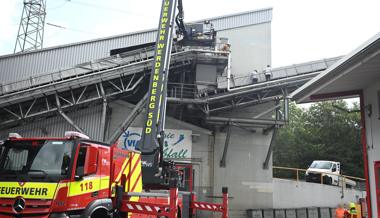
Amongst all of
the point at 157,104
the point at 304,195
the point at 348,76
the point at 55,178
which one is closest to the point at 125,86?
the point at 157,104

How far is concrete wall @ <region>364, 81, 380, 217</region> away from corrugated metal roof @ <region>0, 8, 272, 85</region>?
15.4 metres

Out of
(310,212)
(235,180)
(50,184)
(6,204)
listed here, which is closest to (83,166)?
(50,184)

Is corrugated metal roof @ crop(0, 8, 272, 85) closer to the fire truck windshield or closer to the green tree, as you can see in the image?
the fire truck windshield

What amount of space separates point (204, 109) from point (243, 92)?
2.43 meters

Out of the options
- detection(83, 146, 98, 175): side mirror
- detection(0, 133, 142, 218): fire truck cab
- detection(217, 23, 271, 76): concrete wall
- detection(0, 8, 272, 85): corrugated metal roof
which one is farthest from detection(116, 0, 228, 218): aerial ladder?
detection(217, 23, 271, 76): concrete wall

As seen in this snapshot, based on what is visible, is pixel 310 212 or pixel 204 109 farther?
pixel 310 212

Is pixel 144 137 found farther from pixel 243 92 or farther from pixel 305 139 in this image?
pixel 305 139

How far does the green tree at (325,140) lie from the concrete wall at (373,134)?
112 ft

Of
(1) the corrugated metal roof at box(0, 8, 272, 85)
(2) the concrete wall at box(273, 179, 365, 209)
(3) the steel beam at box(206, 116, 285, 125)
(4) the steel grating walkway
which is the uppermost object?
(1) the corrugated metal roof at box(0, 8, 272, 85)

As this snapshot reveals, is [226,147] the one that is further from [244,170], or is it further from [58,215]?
[58,215]

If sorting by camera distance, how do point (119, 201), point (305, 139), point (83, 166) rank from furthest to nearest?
1. point (305, 139)
2. point (119, 201)
3. point (83, 166)

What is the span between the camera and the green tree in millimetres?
44062

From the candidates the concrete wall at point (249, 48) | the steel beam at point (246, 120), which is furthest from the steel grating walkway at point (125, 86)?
the concrete wall at point (249, 48)

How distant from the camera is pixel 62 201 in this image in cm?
796
